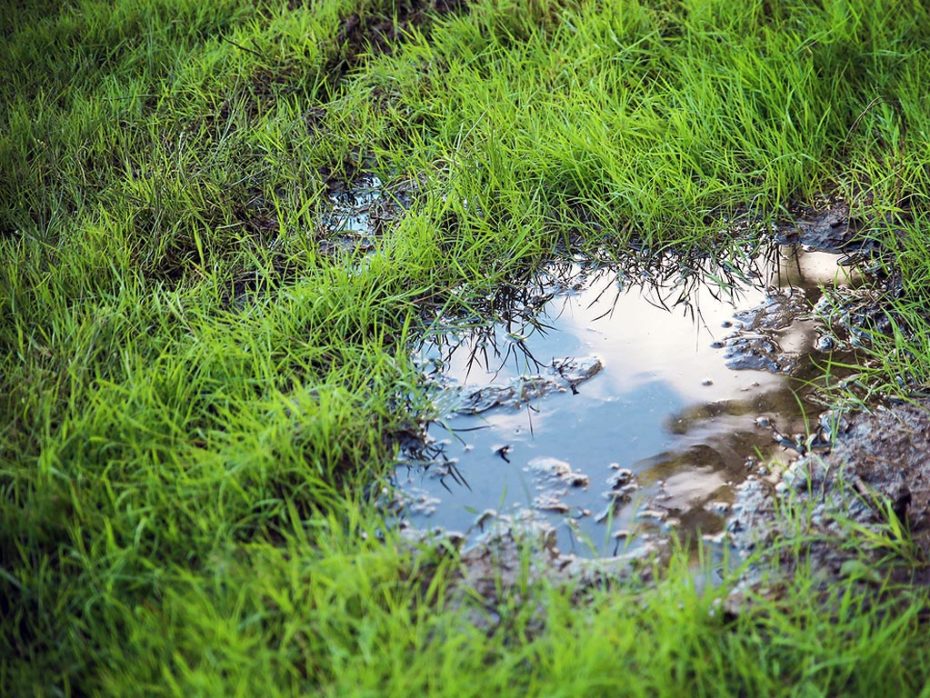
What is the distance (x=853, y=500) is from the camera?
7.57 ft

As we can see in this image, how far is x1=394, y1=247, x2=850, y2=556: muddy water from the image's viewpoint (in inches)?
92.7

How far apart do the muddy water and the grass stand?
0.17m

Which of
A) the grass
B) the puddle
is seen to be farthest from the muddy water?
the puddle

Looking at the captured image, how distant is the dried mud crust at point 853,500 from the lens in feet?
7.09

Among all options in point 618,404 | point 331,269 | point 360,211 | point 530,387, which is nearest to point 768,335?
point 618,404

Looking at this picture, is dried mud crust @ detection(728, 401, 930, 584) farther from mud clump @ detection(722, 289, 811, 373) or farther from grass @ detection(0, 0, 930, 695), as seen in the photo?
mud clump @ detection(722, 289, 811, 373)

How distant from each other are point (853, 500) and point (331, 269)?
1.80 meters

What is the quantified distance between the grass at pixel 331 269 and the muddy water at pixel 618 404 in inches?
6.5

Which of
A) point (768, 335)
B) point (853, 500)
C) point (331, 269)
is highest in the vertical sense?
point (331, 269)

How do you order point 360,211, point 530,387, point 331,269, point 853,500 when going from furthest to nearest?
point 360,211 < point 331,269 < point 530,387 < point 853,500

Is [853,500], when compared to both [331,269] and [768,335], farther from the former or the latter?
[331,269]

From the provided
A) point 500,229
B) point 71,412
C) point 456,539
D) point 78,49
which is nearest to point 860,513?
point 456,539

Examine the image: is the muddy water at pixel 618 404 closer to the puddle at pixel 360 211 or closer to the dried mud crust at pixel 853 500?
the dried mud crust at pixel 853 500

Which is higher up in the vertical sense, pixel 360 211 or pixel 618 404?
pixel 360 211
